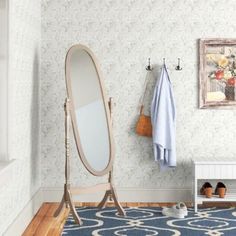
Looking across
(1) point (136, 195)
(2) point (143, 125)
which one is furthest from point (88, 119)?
(1) point (136, 195)

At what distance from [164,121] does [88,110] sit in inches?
34.5

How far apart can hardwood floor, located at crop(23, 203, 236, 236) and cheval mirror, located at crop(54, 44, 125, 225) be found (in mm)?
117

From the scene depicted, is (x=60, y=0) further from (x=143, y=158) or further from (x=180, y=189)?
(x=180, y=189)

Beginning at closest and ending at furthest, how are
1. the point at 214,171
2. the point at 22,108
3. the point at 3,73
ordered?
1. the point at 3,73
2. the point at 22,108
3. the point at 214,171

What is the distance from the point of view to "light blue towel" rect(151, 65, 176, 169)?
5824 mm

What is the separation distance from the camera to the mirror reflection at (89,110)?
5359 mm

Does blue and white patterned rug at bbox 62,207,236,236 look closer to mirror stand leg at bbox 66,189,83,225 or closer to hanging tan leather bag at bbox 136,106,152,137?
mirror stand leg at bbox 66,189,83,225

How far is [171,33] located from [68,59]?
1.26 meters

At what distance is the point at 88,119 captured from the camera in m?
5.42

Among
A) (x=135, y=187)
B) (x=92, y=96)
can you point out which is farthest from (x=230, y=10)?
(x=135, y=187)

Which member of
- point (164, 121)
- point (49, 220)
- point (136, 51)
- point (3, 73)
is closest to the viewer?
point (3, 73)

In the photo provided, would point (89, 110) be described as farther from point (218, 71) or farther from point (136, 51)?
point (218, 71)

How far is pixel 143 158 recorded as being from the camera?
605cm

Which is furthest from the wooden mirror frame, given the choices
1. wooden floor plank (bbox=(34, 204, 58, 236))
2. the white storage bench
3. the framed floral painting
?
the framed floral painting
